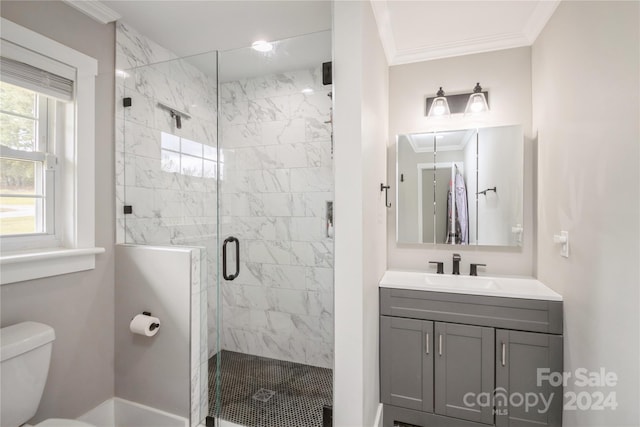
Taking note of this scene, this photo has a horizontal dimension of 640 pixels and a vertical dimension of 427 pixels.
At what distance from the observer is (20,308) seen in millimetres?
1542

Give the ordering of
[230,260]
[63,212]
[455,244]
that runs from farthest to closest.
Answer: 1. [455,244]
2. [230,260]
3. [63,212]

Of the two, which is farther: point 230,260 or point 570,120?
point 230,260

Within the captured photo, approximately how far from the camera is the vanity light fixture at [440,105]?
2293 millimetres

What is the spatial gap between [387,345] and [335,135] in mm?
1376

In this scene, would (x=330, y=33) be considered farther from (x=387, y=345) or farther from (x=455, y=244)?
(x=387, y=345)

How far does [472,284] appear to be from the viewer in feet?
6.79

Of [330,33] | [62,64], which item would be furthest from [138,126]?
[330,33]

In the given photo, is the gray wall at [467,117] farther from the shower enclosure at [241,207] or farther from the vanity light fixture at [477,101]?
the shower enclosure at [241,207]

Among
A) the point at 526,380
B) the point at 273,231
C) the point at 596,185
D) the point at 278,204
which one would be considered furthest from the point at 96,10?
the point at 526,380

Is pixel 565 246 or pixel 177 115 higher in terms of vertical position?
pixel 177 115

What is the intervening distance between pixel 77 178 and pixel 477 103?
268cm

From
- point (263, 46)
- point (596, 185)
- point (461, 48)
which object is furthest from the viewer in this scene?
point (461, 48)

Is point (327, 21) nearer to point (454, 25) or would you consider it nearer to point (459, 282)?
point (454, 25)

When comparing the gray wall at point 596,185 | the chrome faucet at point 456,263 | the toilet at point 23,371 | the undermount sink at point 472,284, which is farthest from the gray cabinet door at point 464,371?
the toilet at point 23,371
